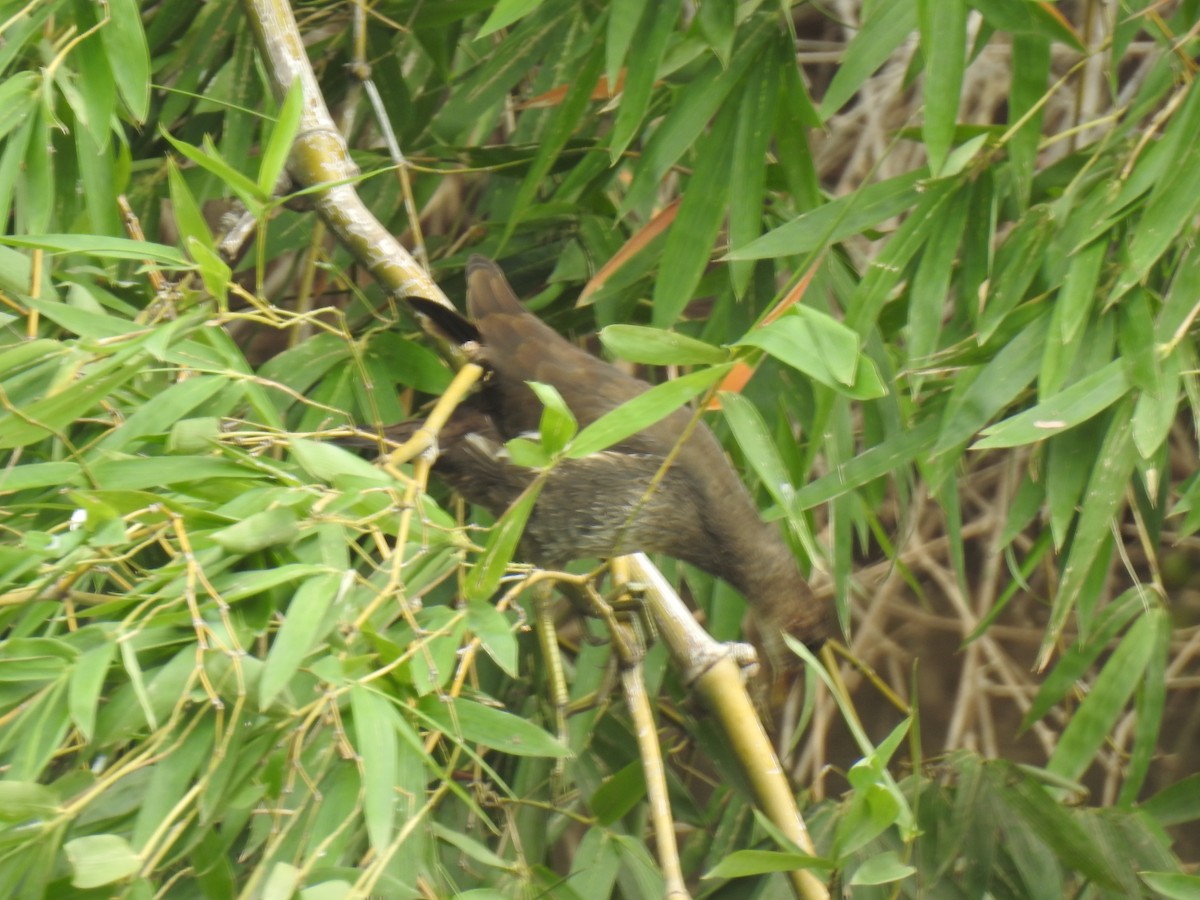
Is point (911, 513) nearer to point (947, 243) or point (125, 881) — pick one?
point (947, 243)

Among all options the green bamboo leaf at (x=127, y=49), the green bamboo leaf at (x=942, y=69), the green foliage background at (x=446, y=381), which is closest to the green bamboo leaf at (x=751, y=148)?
the green foliage background at (x=446, y=381)

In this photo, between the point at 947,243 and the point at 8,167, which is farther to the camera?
the point at 947,243

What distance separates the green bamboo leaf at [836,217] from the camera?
5.34 feet

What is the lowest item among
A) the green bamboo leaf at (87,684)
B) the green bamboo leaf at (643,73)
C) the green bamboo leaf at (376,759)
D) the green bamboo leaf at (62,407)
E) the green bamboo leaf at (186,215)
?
the green bamboo leaf at (376,759)

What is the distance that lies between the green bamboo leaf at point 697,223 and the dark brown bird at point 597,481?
0.18 meters

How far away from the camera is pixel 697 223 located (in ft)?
5.66

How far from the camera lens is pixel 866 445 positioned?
204 cm

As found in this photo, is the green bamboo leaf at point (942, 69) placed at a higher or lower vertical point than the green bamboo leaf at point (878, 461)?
higher

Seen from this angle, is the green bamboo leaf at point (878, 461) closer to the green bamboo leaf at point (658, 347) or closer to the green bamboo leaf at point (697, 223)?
the green bamboo leaf at point (697, 223)

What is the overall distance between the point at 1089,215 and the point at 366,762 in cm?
109

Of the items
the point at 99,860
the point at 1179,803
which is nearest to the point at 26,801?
the point at 99,860

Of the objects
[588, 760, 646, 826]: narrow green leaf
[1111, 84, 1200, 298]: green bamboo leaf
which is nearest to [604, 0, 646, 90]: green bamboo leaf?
[1111, 84, 1200, 298]: green bamboo leaf

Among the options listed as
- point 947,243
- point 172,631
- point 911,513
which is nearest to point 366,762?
point 172,631

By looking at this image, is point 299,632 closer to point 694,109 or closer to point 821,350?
point 821,350
